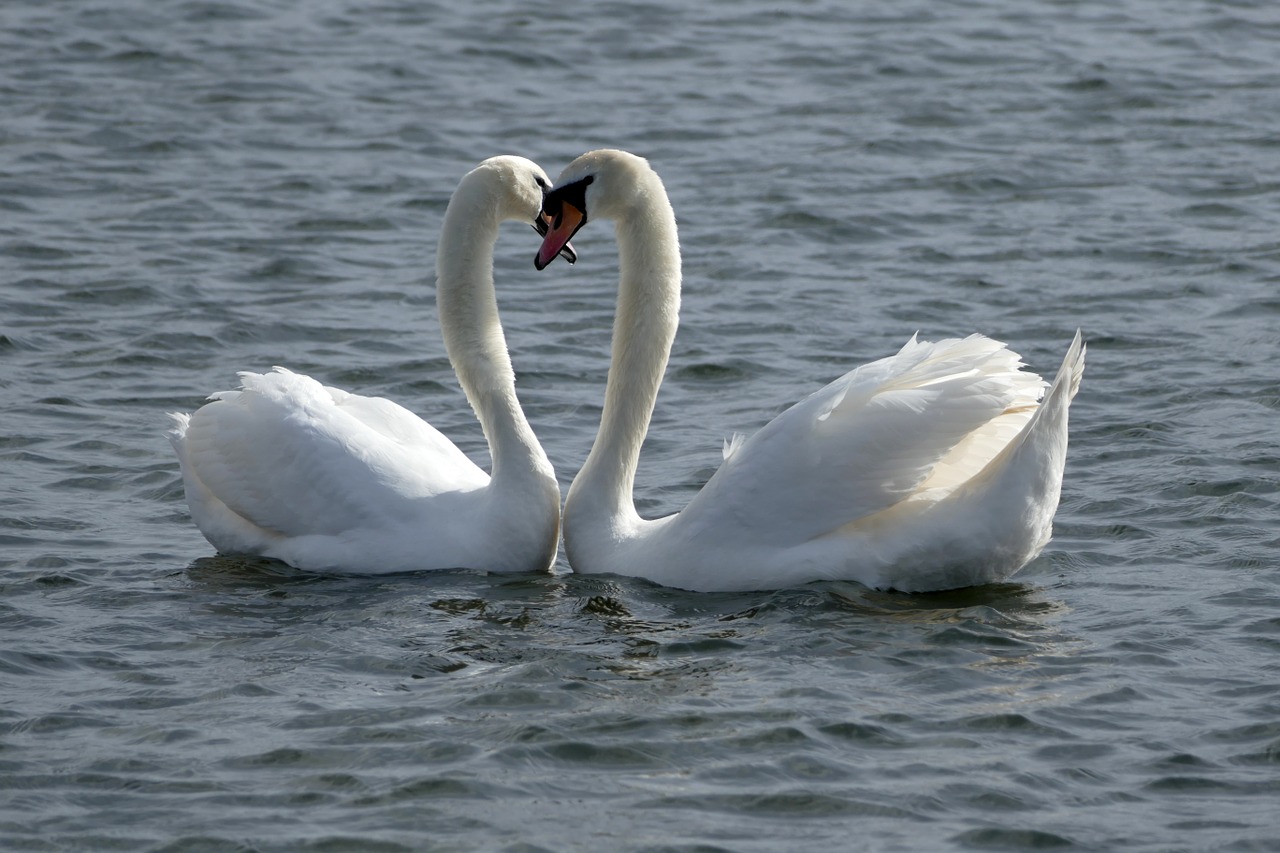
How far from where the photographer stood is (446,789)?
6.27 meters

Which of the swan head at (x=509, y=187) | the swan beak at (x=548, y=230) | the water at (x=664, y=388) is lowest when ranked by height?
the water at (x=664, y=388)

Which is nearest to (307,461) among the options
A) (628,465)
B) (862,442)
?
(628,465)

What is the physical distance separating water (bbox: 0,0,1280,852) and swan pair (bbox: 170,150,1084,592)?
0.60 feet

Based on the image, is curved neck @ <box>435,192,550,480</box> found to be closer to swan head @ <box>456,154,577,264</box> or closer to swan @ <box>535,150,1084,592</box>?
swan head @ <box>456,154,577,264</box>

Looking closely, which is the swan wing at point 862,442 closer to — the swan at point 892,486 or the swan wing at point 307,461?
the swan at point 892,486

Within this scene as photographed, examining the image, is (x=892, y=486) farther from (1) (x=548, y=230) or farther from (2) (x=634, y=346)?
(1) (x=548, y=230)

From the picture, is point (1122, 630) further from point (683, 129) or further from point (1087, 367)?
point (683, 129)

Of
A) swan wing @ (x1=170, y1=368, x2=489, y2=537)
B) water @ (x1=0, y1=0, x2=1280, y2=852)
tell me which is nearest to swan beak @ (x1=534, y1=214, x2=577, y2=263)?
swan wing @ (x1=170, y1=368, x2=489, y2=537)

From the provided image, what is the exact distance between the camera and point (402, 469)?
337 inches

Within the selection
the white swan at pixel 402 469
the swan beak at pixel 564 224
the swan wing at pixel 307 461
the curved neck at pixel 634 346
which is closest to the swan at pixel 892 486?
the swan beak at pixel 564 224

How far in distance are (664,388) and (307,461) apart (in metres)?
3.43

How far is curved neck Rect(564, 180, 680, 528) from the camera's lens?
335 inches

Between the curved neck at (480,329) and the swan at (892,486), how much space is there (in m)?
0.48

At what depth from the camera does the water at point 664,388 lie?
632 centimetres
